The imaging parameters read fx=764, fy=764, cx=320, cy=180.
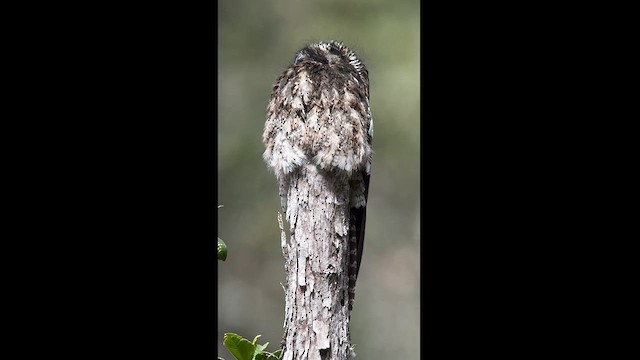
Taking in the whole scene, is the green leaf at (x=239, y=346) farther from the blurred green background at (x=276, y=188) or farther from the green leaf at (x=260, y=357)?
the blurred green background at (x=276, y=188)

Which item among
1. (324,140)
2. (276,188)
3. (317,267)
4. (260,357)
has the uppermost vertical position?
(276,188)

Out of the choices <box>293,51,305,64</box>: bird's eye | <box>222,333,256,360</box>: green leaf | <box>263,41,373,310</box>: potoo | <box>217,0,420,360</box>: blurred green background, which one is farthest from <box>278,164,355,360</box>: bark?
<box>217,0,420,360</box>: blurred green background

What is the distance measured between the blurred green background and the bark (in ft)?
16.1

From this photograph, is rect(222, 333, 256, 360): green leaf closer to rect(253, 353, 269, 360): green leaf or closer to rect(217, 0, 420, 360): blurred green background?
rect(253, 353, 269, 360): green leaf

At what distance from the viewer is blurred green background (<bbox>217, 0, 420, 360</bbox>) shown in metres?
8.09

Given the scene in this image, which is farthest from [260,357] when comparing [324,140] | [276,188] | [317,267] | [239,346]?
[276,188]

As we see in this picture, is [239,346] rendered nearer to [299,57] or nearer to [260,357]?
[260,357]

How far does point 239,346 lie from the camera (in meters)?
2.71

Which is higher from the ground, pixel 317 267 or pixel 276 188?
pixel 276 188

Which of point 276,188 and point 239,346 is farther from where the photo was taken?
point 276,188

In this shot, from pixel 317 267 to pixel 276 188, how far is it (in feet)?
17.1
